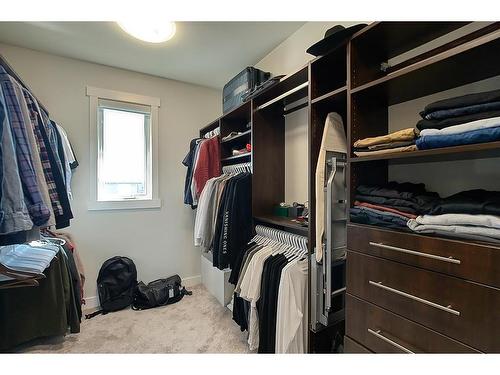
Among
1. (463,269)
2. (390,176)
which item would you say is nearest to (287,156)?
(390,176)

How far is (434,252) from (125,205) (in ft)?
8.71

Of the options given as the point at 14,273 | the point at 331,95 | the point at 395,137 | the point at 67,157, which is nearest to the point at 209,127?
the point at 67,157

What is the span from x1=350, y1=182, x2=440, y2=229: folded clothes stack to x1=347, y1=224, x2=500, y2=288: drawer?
5cm

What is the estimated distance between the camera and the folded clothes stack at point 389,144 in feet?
2.94

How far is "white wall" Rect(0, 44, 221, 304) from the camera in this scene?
2.23 m

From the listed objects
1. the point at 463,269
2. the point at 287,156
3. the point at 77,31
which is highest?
the point at 77,31

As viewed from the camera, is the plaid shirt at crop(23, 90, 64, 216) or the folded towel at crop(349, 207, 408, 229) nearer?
the folded towel at crop(349, 207, 408, 229)

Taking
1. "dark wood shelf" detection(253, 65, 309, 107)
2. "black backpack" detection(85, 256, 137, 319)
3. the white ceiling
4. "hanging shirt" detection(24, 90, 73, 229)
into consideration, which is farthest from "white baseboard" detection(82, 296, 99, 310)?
"dark wood shelf" detection(253, 65, 309, 107)

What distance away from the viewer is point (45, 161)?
1.34 m

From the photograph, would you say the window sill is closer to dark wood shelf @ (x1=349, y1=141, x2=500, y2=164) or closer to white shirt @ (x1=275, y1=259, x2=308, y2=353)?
white shirt @ (x1=275, y1=259, x2=308, y2=353)
